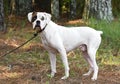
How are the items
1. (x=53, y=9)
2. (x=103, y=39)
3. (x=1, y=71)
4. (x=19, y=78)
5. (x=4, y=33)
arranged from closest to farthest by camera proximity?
(x=19, y=78)
(x=1, y=71)
(x=103, y=39)
(x=4, y=33)
(x=53, y=9)

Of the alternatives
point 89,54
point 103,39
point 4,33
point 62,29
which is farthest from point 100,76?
point 4,33

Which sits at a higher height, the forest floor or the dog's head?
the dog's head

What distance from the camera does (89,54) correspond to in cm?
783

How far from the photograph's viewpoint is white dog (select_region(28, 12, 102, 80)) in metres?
7.32

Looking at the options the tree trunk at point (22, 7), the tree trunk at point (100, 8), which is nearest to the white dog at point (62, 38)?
the tree trunk at point (100, 8)

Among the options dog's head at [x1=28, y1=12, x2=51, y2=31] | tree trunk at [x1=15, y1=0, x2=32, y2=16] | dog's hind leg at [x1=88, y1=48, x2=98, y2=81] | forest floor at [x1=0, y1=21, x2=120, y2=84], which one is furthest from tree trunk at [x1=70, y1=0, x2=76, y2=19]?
dog's head at [x1=28, y1=12, x2=51, y2=31]

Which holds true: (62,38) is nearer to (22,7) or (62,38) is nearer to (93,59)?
(93,59)

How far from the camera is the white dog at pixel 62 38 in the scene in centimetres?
732

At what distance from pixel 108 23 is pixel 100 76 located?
4713mm

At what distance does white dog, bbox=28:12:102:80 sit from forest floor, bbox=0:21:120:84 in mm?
239

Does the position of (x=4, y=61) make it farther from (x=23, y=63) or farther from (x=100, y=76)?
Result: (x=100, y=76)

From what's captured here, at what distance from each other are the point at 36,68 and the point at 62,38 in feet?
4.69

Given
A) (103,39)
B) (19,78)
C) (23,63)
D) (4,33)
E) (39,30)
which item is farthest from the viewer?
(4,33)

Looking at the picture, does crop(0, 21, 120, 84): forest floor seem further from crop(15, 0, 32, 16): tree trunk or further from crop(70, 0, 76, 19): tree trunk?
crop(15, 0, 32, 16): tree trunk
